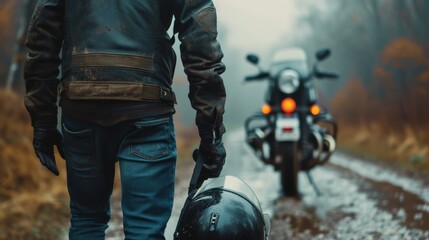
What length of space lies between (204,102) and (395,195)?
4045 millimetres

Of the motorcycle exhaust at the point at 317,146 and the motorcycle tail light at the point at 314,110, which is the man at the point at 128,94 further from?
the motorcycle tail light at the point at 314,110

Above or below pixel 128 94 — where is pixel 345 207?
below

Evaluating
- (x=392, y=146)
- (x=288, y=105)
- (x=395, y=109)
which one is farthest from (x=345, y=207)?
(x=395, y=109)

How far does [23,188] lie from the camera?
5.04 m

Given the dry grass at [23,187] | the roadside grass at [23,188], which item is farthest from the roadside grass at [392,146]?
the dry grass at [23,187]

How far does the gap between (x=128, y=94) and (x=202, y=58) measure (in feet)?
1.06

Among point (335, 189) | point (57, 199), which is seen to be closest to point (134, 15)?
point (57, 199)

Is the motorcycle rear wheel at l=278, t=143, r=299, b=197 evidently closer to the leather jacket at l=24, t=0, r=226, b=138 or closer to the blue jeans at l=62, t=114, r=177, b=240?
the leather jacket at l=24, t=0, r=226, b=138

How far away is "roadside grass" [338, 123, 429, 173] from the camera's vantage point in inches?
337

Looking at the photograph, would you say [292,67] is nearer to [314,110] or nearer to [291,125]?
[314,110]

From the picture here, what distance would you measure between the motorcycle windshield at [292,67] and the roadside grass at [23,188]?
2.45 meters

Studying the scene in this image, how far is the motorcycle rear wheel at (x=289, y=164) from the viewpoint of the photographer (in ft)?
17.8

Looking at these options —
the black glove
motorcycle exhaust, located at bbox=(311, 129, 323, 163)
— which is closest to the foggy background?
the black glove

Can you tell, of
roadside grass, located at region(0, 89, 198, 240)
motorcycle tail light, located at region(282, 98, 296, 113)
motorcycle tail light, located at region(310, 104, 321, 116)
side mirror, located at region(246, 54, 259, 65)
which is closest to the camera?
roadside grass, located at region(0, 89, 198, 240)
